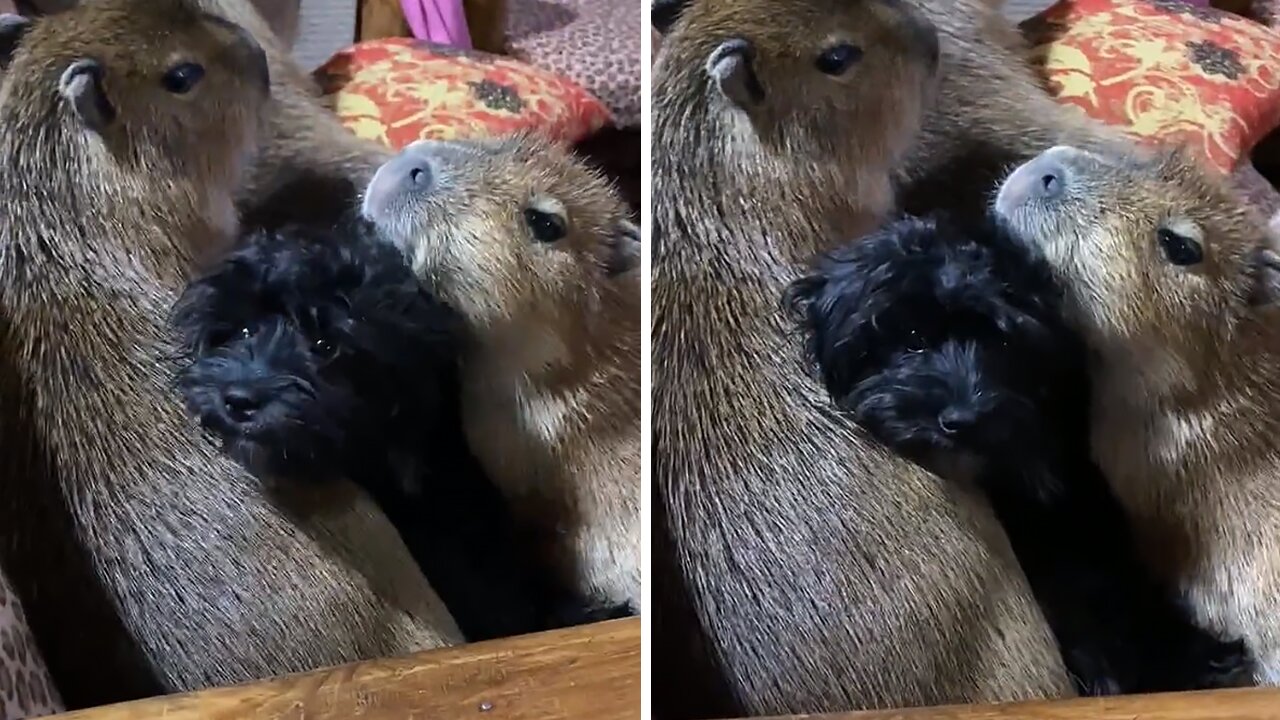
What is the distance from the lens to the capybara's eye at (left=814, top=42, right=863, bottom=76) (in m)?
1.00

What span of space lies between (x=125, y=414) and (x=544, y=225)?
35 centimetres

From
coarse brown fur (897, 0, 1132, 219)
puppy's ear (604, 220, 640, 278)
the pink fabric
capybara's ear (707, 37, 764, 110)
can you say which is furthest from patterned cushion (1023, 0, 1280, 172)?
the pink fabric

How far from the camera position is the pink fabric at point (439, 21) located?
1.04 m

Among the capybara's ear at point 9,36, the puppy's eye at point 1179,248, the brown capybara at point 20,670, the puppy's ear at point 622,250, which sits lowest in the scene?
the brown capybara at point 20,670

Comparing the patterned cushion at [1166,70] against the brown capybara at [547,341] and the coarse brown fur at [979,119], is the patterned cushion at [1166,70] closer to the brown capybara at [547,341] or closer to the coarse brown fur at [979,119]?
the coarse brown fur at [979,119]

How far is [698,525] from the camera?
3.26 ft

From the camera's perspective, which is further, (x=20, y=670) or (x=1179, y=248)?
(x=1179, y=248)

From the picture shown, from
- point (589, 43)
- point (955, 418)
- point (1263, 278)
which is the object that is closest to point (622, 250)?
point (589, 43)

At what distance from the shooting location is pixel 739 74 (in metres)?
1.00

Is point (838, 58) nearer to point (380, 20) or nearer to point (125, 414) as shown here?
point (380, 20)

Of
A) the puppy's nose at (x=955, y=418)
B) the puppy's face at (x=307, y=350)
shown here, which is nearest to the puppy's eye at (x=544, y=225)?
the puppy's face at (x=307, y=350)

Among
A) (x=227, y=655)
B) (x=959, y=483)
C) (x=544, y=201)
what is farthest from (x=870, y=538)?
(x=227, y=655)

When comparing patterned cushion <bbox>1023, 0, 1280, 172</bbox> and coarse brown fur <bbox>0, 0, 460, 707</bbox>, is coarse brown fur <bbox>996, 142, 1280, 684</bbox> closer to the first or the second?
patterned cushion <bbox>1023, 0, 1280, 172</bbox>

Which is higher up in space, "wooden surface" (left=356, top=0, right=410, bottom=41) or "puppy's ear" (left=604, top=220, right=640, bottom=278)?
"wooden surface" (left=356, top=0, right=410, bottom=41)
